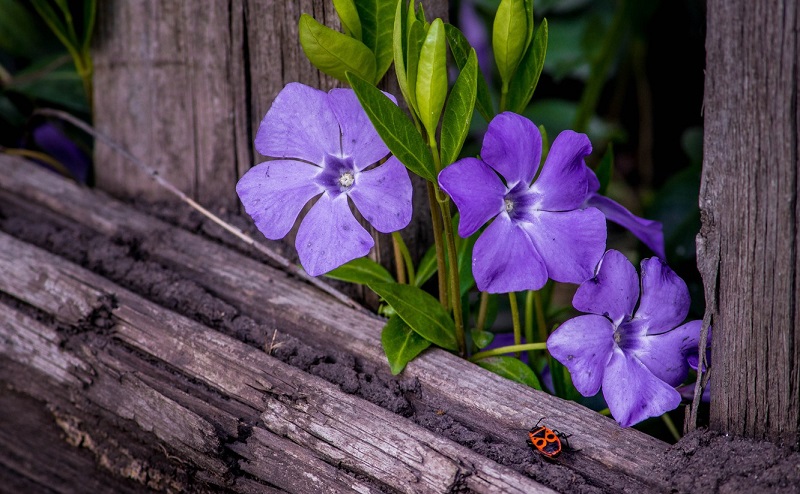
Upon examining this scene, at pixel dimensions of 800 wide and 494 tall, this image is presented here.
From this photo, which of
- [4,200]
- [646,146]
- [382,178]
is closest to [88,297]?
[4,200]

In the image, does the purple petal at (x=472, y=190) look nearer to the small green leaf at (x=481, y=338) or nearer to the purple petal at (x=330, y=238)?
the purple petal at (x=330, y=238)

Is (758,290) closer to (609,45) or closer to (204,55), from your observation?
(204,55)

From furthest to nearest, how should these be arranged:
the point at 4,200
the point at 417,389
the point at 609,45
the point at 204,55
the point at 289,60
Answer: the point at 609,45 < the point at 4,200 < the point at 204,55 < the point at 289,60 < the point at 417,389

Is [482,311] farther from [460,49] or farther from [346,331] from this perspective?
[460,49]

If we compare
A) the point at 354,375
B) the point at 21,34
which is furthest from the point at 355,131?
the point at 21,34

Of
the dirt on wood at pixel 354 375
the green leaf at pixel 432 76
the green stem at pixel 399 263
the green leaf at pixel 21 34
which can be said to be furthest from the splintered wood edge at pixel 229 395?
the green leaf at pixel 21 34

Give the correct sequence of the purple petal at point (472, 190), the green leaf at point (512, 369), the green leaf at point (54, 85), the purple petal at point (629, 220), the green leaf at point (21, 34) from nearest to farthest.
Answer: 1. the purple petal at point (472, 190)
2. the green leaf at point (512, 369)
3. the purple petal at point (629, 220)
4. the green leaf at point (54, 85)
5. the green leaf at point (21, 34)
